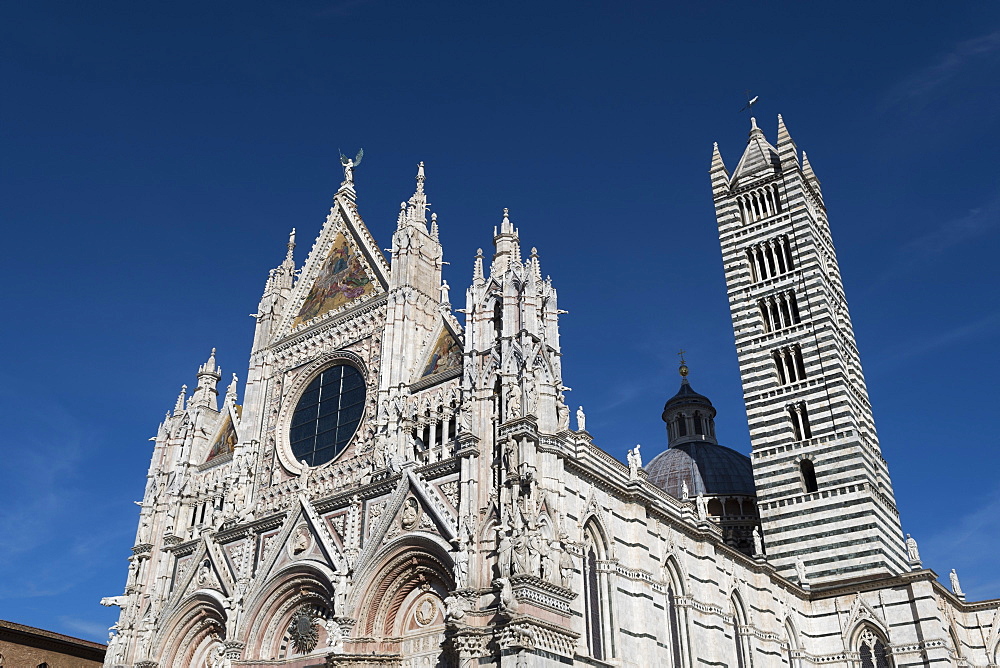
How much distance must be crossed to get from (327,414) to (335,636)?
7804mm

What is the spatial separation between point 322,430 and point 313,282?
6.20 metres

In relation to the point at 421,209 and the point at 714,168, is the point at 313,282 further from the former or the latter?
the point at 714,168

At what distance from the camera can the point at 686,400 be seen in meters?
51.3

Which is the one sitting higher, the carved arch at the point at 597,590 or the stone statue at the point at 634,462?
the stone statue at the point at 634,462

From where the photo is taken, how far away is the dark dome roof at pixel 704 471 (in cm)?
4325

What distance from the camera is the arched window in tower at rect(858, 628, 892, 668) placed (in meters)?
29.2

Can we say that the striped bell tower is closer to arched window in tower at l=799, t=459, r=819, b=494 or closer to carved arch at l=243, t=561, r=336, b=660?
arched window in tower at l=799, t=459, r=819, b=494

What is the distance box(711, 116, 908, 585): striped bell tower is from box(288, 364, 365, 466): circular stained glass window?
16111 mm

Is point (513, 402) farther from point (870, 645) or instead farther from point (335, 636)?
point (870, 645)

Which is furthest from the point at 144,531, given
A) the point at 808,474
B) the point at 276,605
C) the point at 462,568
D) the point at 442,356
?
the point at 808,474

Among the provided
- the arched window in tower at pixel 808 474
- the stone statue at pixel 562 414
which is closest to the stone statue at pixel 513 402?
the stone statue at pixel 562 414

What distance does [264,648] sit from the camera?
23.6 metres

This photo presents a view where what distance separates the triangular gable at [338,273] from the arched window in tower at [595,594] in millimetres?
10611

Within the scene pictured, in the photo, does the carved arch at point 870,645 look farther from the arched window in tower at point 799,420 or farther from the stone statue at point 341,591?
the stone statue at point 341,591
